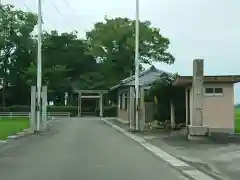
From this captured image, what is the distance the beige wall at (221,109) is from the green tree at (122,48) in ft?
141

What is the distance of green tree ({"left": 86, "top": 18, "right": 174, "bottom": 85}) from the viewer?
71812 millimetres

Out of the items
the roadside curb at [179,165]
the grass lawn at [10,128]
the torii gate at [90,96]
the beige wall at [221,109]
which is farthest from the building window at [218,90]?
the torii gate at [90,96]

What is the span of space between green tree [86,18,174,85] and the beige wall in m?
42.9

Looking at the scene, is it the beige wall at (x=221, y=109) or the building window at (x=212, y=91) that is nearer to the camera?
the beige wall at (x=221, y=109)

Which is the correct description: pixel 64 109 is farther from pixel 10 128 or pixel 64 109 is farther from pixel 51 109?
pixel 10 128

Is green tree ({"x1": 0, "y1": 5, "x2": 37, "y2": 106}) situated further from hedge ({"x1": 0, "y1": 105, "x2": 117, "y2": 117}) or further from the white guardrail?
the white guardrail

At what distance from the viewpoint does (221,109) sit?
92.9 ft

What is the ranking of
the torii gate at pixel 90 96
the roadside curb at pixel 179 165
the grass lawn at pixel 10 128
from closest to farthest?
the roadside curb at pixel 179 165 < the grass lawn at pixel 10 128 < the torii gate at pixel 90 96

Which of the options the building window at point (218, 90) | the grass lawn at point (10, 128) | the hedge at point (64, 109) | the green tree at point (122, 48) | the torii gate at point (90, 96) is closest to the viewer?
the building window at point (218, 90)

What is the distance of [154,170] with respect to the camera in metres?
13.7

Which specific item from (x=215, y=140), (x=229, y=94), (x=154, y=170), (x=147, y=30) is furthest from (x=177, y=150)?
(x=147, y=30)

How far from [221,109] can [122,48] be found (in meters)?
45.6

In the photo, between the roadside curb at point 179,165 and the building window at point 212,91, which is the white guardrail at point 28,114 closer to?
the building window at point 212,91

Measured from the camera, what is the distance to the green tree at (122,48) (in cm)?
7181
